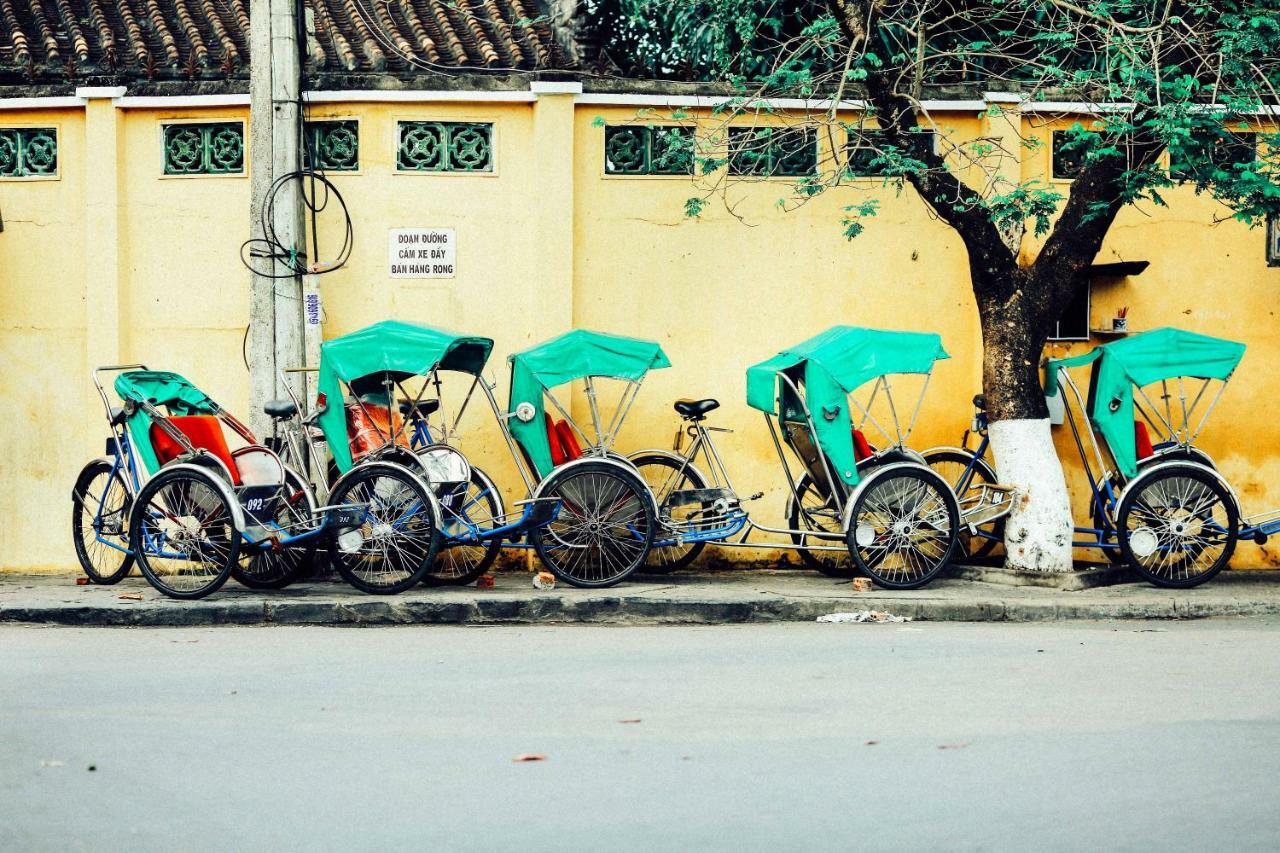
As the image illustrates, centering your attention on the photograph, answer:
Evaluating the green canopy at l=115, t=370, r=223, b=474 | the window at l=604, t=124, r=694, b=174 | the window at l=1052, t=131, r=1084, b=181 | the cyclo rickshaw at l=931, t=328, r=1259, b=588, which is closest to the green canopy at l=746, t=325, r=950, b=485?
the cyclo rickshaw at l=931, t=328, r=1259, b=588

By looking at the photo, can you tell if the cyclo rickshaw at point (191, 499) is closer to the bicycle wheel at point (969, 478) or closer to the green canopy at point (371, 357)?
the green canopy at point (371, 357)

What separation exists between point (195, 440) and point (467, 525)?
1.92 m

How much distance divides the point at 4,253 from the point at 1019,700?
8.65 meters

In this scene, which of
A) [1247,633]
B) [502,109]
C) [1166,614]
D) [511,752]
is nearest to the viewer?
[511,752]

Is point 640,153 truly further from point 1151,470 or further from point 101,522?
point 101,522

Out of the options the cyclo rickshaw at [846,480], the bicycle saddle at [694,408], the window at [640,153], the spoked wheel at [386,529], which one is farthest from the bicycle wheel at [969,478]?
the spoked wheel at [386,529]

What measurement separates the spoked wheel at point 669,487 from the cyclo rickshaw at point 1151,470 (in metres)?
1.99

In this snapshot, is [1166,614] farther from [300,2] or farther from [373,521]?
[300,2]

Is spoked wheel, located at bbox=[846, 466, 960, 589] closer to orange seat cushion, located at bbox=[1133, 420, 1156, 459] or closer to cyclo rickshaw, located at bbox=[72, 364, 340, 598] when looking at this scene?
orange seat cushion, located at bbox=[1133, 420, 1156, 459]

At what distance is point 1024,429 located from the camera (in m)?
10.4

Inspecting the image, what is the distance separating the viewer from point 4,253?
37.6 ft

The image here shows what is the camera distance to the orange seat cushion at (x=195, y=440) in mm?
Answer: 9898

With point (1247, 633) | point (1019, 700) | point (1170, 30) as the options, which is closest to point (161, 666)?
point (1019, 700)

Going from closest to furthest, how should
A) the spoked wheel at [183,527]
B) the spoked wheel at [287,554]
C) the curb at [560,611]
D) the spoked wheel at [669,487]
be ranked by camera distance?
the curb at [560,611] < the spoked wheel at [183,527] < the spoked wheel at [287,554] < the spoked wheel at [669,487]
